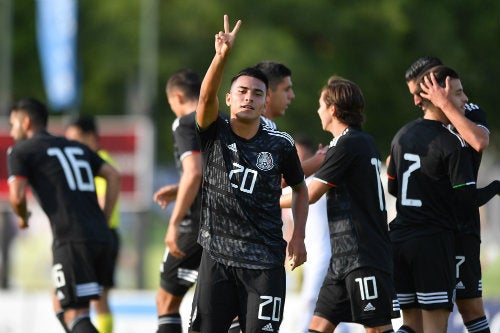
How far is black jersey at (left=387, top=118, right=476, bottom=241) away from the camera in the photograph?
26.8 feet

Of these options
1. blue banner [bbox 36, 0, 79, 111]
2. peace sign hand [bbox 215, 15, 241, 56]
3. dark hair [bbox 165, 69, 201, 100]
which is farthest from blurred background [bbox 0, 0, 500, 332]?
peace sign hand [bbox 215, 15, 241, 56]

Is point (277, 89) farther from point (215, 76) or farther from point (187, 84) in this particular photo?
point (215, 76)

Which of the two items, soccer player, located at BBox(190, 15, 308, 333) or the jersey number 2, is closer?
soccer player, located at BBox(190, 15, 308, 333)

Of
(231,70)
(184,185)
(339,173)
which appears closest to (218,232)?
(339,173)

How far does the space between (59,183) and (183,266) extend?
1.32 metres

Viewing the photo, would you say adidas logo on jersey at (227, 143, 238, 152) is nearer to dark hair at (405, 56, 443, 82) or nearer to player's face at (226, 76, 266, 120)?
player's face at (226, 76, 266, 120)

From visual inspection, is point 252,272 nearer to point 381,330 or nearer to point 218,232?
point 218,232

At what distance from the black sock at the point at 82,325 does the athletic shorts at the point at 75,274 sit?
4.8 inches

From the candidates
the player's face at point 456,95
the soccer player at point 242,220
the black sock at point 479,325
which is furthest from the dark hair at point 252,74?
the black sock at point 479,325

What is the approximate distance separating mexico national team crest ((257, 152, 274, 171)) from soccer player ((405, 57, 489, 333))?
1.40 m

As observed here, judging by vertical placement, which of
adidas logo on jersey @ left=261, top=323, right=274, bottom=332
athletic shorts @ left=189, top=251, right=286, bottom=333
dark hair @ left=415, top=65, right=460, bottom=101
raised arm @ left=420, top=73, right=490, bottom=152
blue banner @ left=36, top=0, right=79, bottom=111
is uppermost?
blue banner @ left=36, top=0, right=79, bottom=111

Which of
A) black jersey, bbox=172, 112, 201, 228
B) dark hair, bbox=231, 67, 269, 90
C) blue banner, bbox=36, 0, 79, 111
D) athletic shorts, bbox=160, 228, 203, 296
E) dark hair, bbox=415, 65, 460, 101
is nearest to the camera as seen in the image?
dark hair, bbox=231, 67, 269, 90

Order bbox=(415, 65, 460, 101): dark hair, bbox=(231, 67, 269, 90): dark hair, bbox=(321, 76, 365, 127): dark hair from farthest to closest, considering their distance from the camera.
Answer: bbox=(321, 76, 365, 127): dark hair, bbox=(415, 65, 460, 101): dark hair, bbox=(231, 67, 269, 90): dark hair

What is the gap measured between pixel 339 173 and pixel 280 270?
0.94 meters
